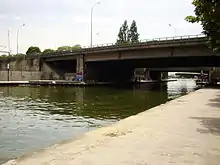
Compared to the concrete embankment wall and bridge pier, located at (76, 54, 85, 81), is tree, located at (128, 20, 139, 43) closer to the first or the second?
the concrete embankment wall

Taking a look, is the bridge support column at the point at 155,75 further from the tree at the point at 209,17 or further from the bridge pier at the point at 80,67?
the tree at the point at 209,17

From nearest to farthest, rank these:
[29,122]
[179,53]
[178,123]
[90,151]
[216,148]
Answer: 1. [90,151]
2. [216,148]
3. [178,123]
4. [29,122]
5. [179,53]

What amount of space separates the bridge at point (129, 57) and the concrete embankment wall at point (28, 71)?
229 cm

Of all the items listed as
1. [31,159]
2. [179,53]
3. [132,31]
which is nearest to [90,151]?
[31,159]

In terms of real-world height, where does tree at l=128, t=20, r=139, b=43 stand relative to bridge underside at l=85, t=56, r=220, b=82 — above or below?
above

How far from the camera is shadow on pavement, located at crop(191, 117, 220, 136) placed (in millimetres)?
13763

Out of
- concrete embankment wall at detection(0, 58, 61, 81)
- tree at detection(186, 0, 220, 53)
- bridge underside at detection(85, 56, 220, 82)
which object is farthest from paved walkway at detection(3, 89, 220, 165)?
concrete embankment wall at detection(0, 58, 61, 81)

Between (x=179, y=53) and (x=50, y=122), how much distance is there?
41767mm

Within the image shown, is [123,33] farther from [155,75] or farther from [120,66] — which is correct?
[120,66]

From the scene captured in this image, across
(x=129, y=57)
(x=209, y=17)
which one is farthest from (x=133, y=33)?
(x=209, y=17)

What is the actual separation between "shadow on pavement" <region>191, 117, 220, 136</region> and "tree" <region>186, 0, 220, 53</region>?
651 cm

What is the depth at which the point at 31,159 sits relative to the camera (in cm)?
888

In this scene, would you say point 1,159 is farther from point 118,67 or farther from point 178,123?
point 118,67

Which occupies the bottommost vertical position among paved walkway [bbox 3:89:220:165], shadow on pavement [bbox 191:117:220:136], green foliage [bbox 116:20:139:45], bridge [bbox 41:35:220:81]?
shadow on pavement [bbox 191:117:220:136]
